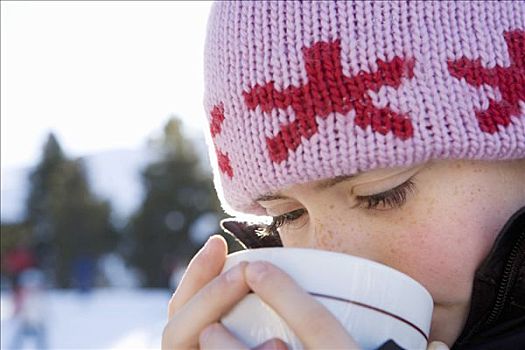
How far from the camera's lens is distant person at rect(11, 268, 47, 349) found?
333 inches

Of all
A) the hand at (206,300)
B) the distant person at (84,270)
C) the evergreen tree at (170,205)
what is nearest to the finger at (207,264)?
the hand at (206,300)

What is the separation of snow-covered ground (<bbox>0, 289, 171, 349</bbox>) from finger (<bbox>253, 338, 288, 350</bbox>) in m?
5.23

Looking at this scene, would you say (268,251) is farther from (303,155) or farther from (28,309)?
(28,309)

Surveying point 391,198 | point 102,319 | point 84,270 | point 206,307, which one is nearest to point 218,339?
point 206,307

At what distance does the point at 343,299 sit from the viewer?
824 mm

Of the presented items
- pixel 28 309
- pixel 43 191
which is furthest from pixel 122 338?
pixel 43 191

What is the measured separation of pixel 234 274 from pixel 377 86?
0.31 m

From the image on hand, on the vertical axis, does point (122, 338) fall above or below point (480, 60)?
below

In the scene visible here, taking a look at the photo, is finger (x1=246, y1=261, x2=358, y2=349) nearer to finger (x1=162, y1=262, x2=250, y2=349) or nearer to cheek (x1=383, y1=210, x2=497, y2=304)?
finger (x1=162, y1=262, x2=250, y2=349)

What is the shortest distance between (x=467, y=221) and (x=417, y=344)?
7.7 inches

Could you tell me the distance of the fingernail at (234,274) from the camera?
84 cm

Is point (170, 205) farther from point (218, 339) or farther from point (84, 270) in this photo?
point (218, 339)

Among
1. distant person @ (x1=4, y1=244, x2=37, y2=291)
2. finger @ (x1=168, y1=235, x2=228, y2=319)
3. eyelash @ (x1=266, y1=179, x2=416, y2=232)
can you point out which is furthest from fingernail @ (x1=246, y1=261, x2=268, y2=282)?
distant person @ (x1=4, y1=244, x2=37, y2=291)

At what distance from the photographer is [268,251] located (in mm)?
854
